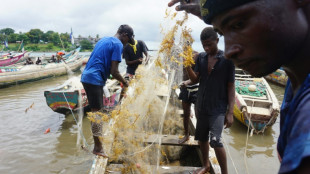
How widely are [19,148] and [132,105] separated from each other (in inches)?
210

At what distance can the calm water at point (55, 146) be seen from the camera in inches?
210

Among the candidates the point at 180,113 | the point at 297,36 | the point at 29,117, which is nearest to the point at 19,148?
the point at 29,117

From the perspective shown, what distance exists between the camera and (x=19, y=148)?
6.24 metres

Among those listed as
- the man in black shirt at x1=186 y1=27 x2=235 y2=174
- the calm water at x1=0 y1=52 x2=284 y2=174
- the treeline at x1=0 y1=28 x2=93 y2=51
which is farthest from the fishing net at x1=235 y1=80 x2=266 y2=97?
the treeline at x1=0 y1=28 x2=93 y2=51

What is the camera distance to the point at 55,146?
6.45 metres

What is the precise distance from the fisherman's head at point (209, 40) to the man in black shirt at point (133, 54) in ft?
11.4

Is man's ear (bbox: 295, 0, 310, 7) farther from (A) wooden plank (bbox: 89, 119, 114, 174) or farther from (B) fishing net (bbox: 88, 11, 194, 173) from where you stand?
(A) wooden plank (bbox: 89, 119, 114, 174)

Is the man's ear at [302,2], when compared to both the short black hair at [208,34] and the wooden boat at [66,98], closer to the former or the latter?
the short black hair at [208,34]

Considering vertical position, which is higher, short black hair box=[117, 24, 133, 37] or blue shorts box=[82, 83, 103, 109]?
short black hair box=[117, 24, 133, 37]

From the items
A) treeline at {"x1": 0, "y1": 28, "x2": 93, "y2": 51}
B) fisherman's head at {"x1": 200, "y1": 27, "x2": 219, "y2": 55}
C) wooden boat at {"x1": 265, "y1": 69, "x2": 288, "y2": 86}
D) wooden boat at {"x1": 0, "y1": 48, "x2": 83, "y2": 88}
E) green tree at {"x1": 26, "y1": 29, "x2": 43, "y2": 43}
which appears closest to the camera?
fisherman's head at {"x1": 200, "y1": 27, "x2": 219, "y2": 55}

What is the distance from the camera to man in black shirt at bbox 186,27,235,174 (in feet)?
9.39

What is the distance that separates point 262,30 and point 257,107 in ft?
24.5

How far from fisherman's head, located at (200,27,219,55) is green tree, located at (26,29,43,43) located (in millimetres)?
94675

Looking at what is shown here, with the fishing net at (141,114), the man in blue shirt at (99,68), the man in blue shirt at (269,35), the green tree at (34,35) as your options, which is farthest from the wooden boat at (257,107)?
the green tree at (34,35)
